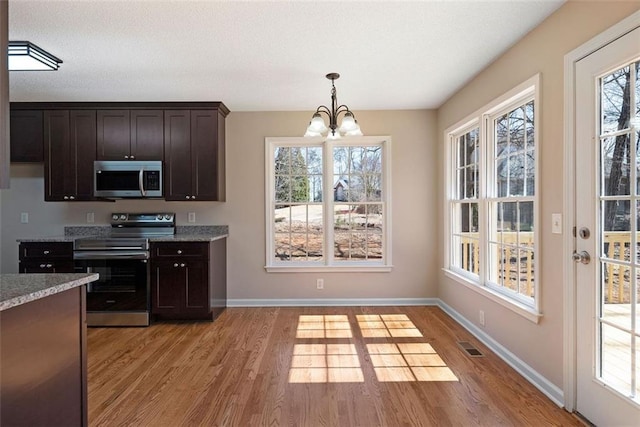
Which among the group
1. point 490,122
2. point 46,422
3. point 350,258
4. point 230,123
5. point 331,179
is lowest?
point 46,422

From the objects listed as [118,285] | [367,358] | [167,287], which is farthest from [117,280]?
[367,358]

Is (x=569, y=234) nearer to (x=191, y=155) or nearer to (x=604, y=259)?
(x=604, y=259)

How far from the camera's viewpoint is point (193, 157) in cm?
412

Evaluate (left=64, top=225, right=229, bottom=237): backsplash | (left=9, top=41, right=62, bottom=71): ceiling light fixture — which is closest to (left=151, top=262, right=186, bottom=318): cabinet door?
(left=64, top=225, right=229, bottom=237): backsplash

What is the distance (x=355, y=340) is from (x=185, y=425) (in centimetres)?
167

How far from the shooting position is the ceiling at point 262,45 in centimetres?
221

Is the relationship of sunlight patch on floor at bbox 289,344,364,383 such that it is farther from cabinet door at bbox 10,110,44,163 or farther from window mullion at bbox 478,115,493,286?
cabinet door at bbox 10,110,44,163

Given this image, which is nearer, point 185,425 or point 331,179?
point 185,425

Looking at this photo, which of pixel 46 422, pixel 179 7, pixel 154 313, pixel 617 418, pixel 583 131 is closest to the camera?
pixel 46 422

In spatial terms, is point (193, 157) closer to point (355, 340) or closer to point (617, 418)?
point (355, 340)

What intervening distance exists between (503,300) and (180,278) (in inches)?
123

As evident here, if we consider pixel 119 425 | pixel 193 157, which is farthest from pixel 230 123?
pixel 119 425

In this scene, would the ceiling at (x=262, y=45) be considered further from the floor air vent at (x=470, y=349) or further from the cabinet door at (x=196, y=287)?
the floor air vent at (x=470, y=349)

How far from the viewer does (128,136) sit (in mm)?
4109
